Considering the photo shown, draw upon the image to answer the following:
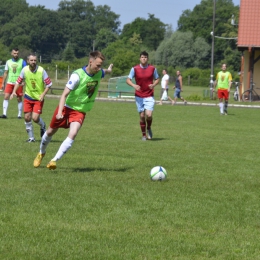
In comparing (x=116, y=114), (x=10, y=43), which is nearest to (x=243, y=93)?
(x=116, y=114)

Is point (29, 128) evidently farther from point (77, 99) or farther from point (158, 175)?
point (158, 175)

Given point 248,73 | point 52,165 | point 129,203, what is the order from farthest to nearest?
point 248,73 < point 52,165 < point 129,203

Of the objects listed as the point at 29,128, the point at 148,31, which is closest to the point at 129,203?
the point at 29,128

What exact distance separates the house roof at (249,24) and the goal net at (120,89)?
7.84 meters

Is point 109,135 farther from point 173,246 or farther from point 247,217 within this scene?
point 173,246

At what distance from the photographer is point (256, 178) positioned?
10.2 m

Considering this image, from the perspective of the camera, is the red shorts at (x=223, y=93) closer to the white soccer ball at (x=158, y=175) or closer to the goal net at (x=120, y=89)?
the white soccer ball at (x=158, y=175)

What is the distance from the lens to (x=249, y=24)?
146 ft

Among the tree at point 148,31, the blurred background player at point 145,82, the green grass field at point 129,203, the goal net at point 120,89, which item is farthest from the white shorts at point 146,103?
the tree at point 148,31

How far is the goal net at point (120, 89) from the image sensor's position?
4431cm

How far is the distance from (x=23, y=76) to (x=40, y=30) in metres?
126

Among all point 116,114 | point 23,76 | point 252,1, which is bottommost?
point 116,114

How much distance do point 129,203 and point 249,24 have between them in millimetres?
38228

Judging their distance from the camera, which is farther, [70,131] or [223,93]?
[223,93]
